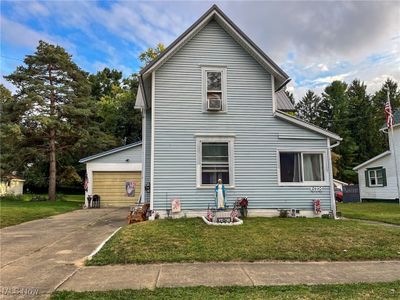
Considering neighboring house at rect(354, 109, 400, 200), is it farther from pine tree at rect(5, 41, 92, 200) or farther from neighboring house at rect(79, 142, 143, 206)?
pine tree at rect(5, 41, 92, 200)

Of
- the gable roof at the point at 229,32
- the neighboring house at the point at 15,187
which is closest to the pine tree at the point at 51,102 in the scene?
the neighboring house at the point at 15,187

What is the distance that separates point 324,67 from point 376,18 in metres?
10.8

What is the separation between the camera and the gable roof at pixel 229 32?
37.9ft

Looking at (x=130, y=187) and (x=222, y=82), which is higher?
(x=222, y=82)

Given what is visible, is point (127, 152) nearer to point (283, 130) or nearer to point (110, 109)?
point (283, 130)

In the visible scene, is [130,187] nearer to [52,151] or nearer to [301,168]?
[52,151]

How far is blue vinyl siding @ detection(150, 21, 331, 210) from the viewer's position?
11.5m

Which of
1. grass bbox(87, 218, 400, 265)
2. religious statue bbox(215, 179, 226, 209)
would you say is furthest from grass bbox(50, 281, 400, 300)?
religious statue bbox(215, 179, 226, 209)

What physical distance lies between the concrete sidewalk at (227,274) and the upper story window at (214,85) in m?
6.90

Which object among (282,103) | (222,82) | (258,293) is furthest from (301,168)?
(258,293)

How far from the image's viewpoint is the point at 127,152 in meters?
20.3

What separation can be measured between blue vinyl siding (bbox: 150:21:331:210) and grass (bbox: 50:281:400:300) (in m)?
6.60

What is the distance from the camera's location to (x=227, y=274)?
5.63 m

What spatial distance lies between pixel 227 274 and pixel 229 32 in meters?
9.37
